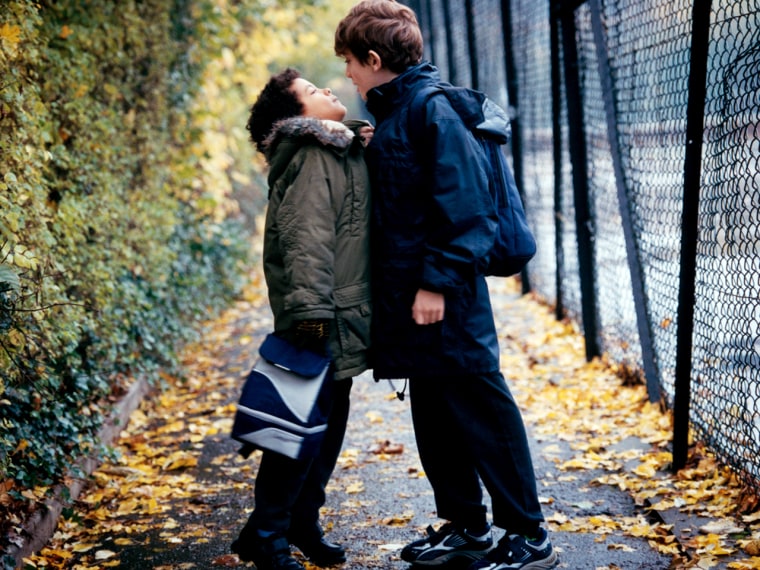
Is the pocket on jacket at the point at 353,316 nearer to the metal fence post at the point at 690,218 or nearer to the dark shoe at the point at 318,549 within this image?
the dark shoe at the point at 318,549

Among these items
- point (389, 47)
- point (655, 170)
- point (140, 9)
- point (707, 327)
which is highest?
point (140, 9)

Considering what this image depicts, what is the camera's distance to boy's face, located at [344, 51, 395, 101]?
3.01 metres

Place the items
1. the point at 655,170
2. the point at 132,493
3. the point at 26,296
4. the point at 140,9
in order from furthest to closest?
the point at 140,9 < the point at 655,170 < the point at 132,493 < the point at 26,296

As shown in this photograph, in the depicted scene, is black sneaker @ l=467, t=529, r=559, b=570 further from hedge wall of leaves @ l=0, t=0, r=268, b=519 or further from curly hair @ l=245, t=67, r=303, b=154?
hedge wall of leaves @ l=0, t=0, r=268, b=519

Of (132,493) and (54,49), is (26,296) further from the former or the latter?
(54,49)

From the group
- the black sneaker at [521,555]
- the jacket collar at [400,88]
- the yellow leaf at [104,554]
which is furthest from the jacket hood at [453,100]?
the yellow leaf at [104,554]

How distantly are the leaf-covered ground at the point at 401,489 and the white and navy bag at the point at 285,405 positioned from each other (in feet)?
0.91

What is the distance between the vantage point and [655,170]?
4570 mm

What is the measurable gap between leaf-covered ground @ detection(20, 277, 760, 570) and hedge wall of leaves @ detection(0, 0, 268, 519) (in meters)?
0.30

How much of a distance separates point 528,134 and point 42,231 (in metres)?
4.97

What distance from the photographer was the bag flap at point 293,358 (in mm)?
2924

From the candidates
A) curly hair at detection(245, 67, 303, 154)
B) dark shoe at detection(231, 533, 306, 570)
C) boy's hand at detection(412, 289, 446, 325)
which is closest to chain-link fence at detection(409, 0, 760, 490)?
boy's hand at detection(412, 289, 446, 325)

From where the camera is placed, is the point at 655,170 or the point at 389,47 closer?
the point at 389,47

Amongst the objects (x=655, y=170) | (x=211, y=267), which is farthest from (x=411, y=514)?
(x=211, y=267)
